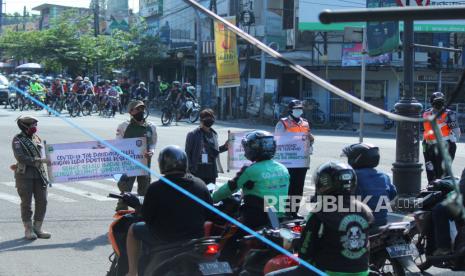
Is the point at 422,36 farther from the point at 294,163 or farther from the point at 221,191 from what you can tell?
the point at 221,191

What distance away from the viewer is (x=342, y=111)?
33.9m

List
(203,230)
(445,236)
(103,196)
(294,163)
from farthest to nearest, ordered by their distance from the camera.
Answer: (103,196) < (294,163) < (445,236) < (203,230)

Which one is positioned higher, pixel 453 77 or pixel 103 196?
pixel 453 77

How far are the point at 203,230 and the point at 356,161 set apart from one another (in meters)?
1.65

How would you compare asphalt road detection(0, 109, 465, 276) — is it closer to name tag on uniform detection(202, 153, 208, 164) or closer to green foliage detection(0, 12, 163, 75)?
name tag on uniform detection(202, 153, 208, 164)

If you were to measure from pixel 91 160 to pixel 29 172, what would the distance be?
92cm

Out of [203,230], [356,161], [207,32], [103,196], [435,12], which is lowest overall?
[103,196]

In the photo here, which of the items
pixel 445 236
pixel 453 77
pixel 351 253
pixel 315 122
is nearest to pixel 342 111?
pixel 315 122

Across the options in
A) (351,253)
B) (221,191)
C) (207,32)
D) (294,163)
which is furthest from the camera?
(207,32)

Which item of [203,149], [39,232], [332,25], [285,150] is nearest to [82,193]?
[39,232]

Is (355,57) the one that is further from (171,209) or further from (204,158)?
(171,209)

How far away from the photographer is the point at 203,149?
974cm

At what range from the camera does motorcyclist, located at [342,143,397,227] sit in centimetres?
631

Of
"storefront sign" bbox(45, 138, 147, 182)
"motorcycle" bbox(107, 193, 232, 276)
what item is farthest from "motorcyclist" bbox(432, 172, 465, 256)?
"storefront sign" bbox(45, 138, 147, 182)
